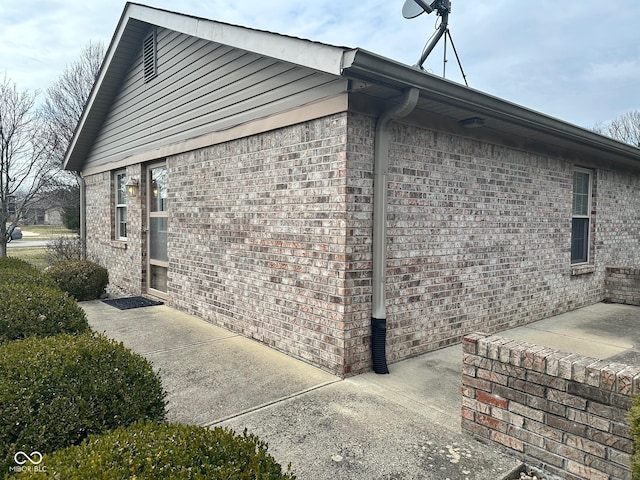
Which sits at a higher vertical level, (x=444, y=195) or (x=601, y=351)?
(x=444, y=195)

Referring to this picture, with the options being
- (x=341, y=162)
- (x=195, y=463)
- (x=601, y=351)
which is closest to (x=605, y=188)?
(x=601, y=351)

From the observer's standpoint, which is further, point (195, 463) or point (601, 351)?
point (601, 351)

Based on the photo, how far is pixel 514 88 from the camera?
27.1m

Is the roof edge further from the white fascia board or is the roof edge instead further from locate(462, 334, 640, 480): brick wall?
locate(462, 334, 640, 480): brick wall

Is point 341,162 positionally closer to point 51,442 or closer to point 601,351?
point 51,442

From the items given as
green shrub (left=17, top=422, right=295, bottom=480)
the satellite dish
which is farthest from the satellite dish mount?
green shrub (left=17, top=422, right=295, bottom=480)

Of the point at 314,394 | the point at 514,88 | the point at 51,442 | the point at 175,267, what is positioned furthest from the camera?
the point at 514,88

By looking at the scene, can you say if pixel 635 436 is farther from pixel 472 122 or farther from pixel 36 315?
pixel 36 315

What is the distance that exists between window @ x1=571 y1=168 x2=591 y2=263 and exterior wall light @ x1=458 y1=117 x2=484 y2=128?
337 centimetres

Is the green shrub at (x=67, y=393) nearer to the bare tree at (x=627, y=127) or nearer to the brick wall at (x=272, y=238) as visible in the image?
the brick wall at (x=272, y=238)

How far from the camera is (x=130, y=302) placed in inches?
300

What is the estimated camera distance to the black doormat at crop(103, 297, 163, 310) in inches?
286

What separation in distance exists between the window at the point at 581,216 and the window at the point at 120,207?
29.6 feet

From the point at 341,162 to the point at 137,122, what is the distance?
591cm
